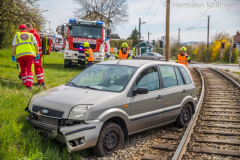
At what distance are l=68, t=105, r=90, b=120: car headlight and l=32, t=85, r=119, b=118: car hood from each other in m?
0.07

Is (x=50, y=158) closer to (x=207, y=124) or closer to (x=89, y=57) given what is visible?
(x=207, y=124)

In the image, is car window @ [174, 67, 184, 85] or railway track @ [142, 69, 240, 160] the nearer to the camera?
railway track @ [142, 69, 240, 160]

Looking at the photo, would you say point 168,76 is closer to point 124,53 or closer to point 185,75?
point 185,75

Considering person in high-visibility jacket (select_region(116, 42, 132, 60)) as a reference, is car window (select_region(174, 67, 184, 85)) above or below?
below

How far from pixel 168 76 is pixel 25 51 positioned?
13.7 feet

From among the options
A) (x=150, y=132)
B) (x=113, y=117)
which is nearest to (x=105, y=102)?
(x=113, y=117)

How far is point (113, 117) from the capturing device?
459 centimetres

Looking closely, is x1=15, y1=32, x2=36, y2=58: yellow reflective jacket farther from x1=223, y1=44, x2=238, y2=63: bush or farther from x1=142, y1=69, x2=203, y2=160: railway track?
x1=223, y1=44, x2=238, y2=63: bush

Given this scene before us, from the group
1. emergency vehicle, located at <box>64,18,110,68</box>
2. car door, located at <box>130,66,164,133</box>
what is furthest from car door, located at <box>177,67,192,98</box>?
emergency vehicle, located at <box>64,18,110,68</box>

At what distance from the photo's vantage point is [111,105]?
Answer: 4406 mm

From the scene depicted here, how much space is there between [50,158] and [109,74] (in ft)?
6.84

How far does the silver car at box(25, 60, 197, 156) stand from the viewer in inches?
160

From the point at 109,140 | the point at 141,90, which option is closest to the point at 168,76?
the point at 141,90

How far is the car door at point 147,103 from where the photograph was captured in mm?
4883
